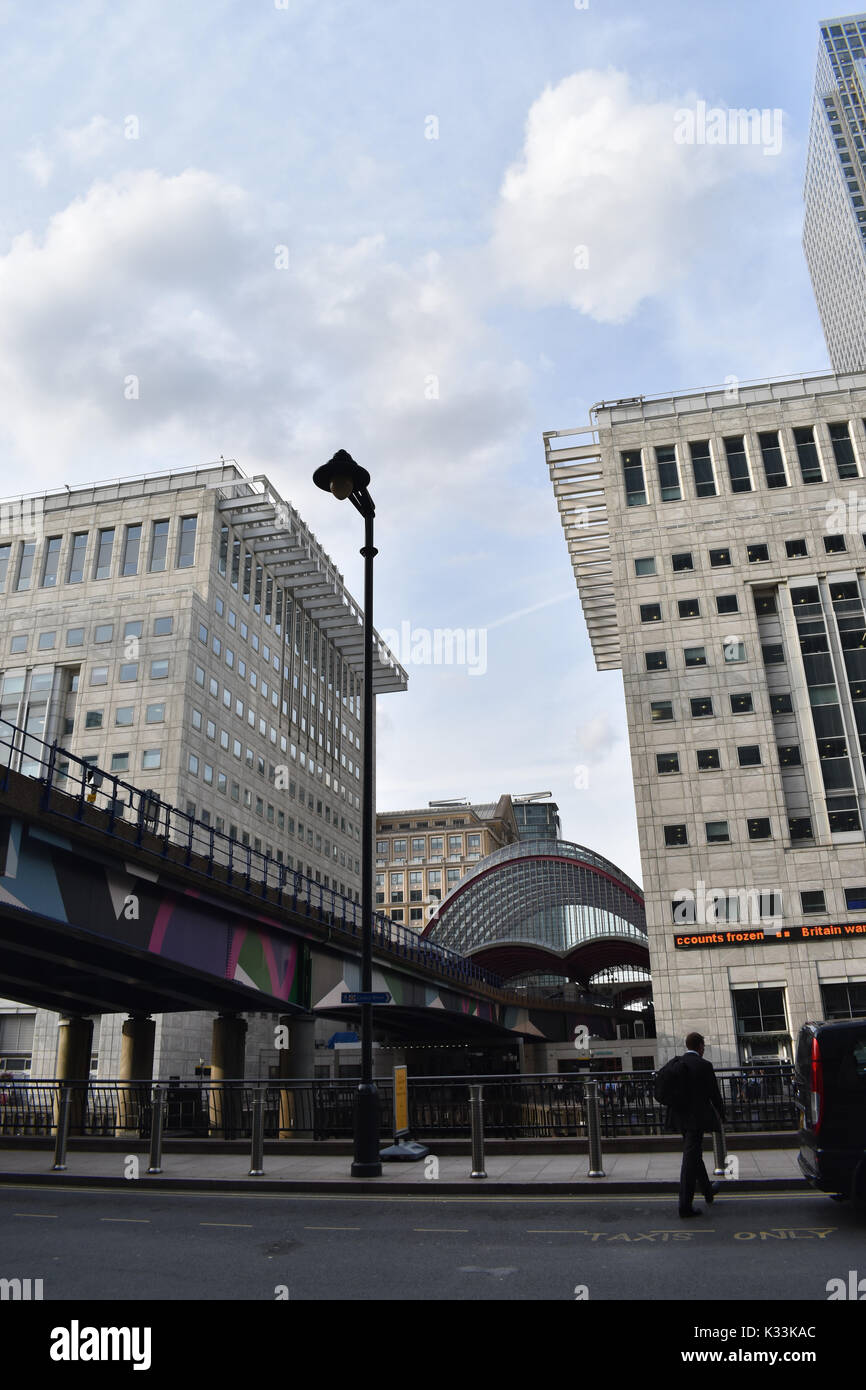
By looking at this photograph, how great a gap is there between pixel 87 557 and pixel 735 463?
1763 inches

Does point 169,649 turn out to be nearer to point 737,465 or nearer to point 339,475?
point 737,465

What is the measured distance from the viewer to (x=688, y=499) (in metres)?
53.2

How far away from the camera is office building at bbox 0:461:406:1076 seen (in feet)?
203

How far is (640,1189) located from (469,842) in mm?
156222

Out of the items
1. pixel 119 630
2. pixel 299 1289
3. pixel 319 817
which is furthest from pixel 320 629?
pixel 299 1289

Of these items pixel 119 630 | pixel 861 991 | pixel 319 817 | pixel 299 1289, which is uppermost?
pixel 119 630

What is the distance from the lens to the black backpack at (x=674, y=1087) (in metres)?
10.4

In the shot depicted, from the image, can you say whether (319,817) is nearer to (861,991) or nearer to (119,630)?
(119,630)

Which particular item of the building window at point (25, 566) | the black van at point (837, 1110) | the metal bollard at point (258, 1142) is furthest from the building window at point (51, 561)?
the black van at point (837, 1110)

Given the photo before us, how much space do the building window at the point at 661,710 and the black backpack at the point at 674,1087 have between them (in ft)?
131

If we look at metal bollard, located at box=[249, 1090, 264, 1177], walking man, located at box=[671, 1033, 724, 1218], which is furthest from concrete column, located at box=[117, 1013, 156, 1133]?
walking man, located at box=[671, 1033, 724, 1218]

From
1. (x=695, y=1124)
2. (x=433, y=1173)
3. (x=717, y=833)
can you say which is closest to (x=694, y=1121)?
(x=695, y=1124)

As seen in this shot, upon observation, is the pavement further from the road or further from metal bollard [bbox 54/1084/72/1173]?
the road

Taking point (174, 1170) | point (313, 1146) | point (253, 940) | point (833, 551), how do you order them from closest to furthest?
point (174, 1170) → point (313, 1146) → point (253, 940) → point (833, 551)
